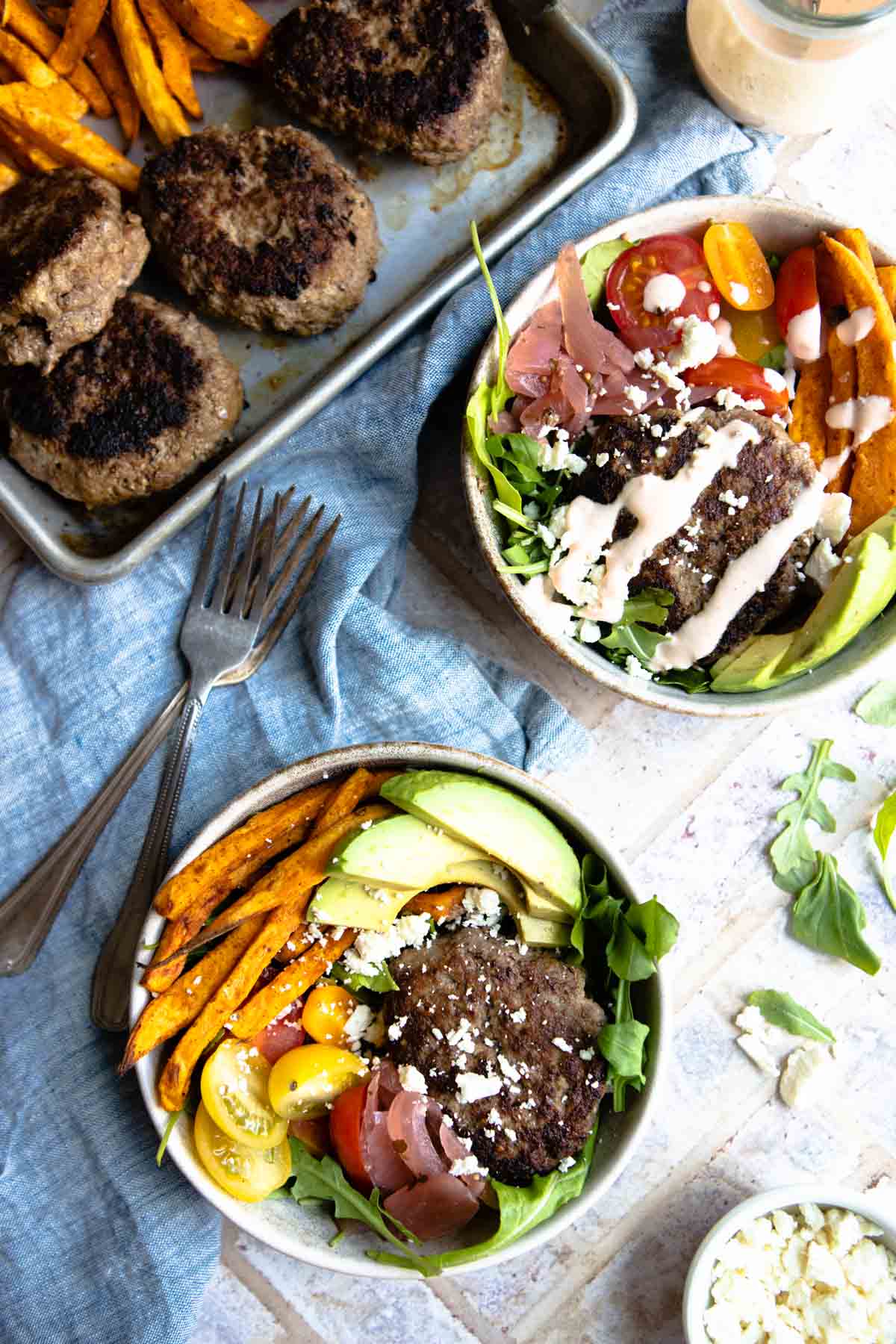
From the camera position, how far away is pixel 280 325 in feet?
9.99

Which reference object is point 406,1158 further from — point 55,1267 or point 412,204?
point 412,204

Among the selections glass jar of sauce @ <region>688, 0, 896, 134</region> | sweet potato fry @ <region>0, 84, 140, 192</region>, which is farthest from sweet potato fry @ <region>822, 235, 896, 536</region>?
sweet potato fry @ <region>0, 84, 140, 192</region>

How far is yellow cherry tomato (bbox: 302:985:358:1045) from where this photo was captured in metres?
2.68

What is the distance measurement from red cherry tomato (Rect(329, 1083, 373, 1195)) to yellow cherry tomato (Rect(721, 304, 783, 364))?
1943 mm

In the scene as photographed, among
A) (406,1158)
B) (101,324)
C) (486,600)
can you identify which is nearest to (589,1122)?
(406,1158)

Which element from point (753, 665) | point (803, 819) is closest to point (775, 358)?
point (753, 665)

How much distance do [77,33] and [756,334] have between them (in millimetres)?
1840

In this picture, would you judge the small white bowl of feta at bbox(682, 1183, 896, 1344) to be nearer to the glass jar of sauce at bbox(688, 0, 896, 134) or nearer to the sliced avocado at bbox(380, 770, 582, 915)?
the sliced avocado at bbox(380, 770, 582, 915)

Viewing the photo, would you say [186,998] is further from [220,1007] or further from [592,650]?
[592,650]

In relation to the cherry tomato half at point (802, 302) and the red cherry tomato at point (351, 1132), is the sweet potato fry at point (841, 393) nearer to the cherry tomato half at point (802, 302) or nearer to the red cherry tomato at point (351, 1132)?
the cherry tomato half at point (802, 302)

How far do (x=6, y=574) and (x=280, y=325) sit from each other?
3.14 feet

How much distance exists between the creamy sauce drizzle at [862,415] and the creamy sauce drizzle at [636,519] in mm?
276

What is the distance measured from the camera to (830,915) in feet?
10.1

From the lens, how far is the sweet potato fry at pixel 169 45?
3078 millimetres
